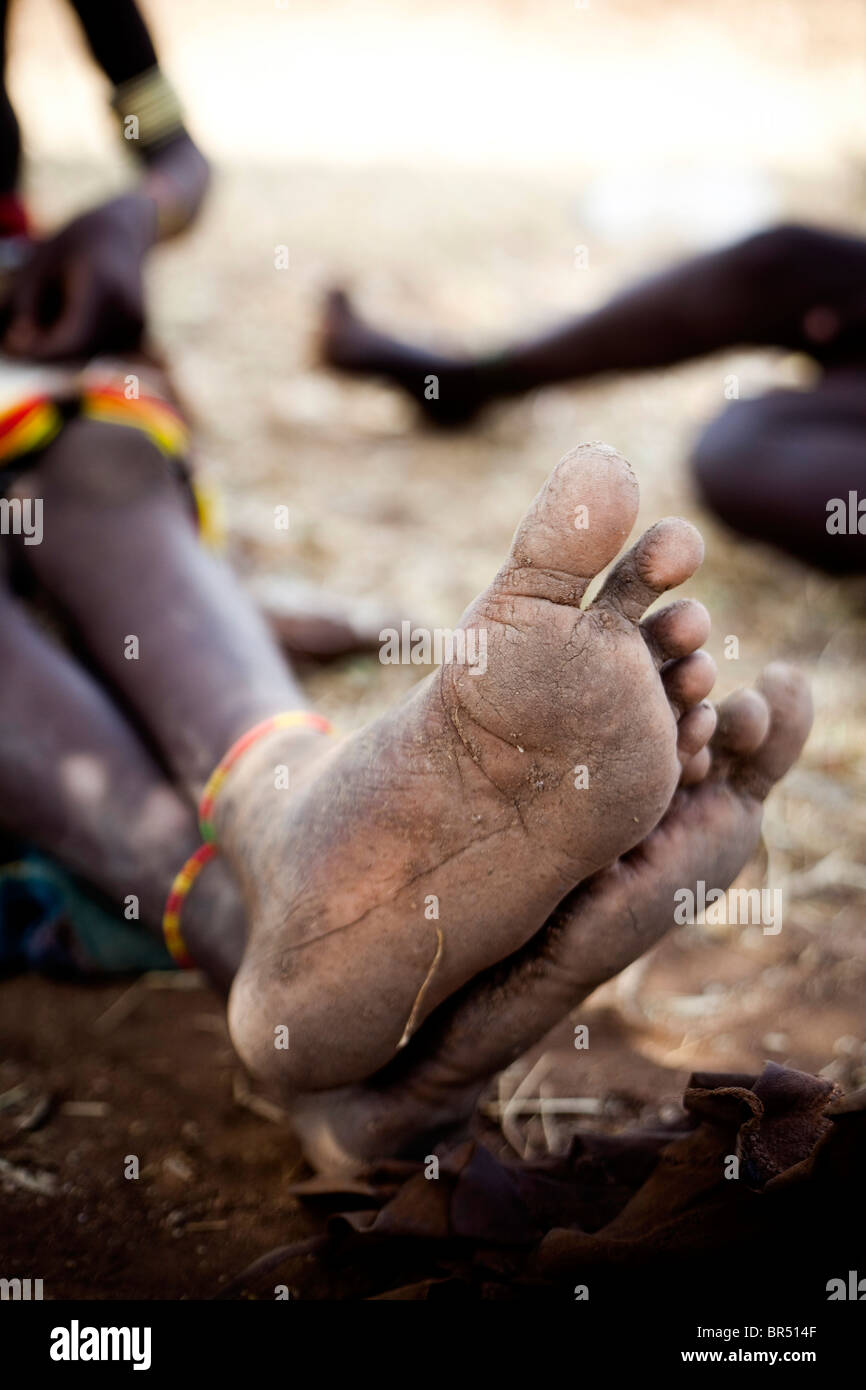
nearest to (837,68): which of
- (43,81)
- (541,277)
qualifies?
(541,277)

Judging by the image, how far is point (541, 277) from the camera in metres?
3.73

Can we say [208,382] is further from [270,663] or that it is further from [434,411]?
[270,663]

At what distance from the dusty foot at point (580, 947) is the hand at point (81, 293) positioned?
1011mm

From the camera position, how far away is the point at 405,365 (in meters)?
2.79

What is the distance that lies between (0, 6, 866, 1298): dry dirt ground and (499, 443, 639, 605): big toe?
1.97 ft

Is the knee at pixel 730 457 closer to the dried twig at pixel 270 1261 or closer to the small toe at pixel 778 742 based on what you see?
the small toe at pixel 778 742

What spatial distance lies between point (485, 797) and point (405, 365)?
2102mm

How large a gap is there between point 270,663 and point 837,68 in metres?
6.30

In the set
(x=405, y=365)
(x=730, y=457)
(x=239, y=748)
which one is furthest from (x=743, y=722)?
(x=405, y=365)

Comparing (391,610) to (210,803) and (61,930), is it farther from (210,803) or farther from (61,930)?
(210,803)

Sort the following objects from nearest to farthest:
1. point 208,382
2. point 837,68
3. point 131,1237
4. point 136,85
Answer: point 131,1237 < point 136,85 < point 208,382 < point 837,68

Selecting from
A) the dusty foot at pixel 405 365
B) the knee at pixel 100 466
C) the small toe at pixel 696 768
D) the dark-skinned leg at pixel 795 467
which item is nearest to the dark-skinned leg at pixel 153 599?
the knee at pixel 100 466

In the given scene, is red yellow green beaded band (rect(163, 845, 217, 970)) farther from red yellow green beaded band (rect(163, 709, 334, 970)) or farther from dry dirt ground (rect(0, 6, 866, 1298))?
dry dirt ground (rect(0, 6, 866, 1298))

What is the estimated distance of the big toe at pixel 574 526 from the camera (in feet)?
2.64
